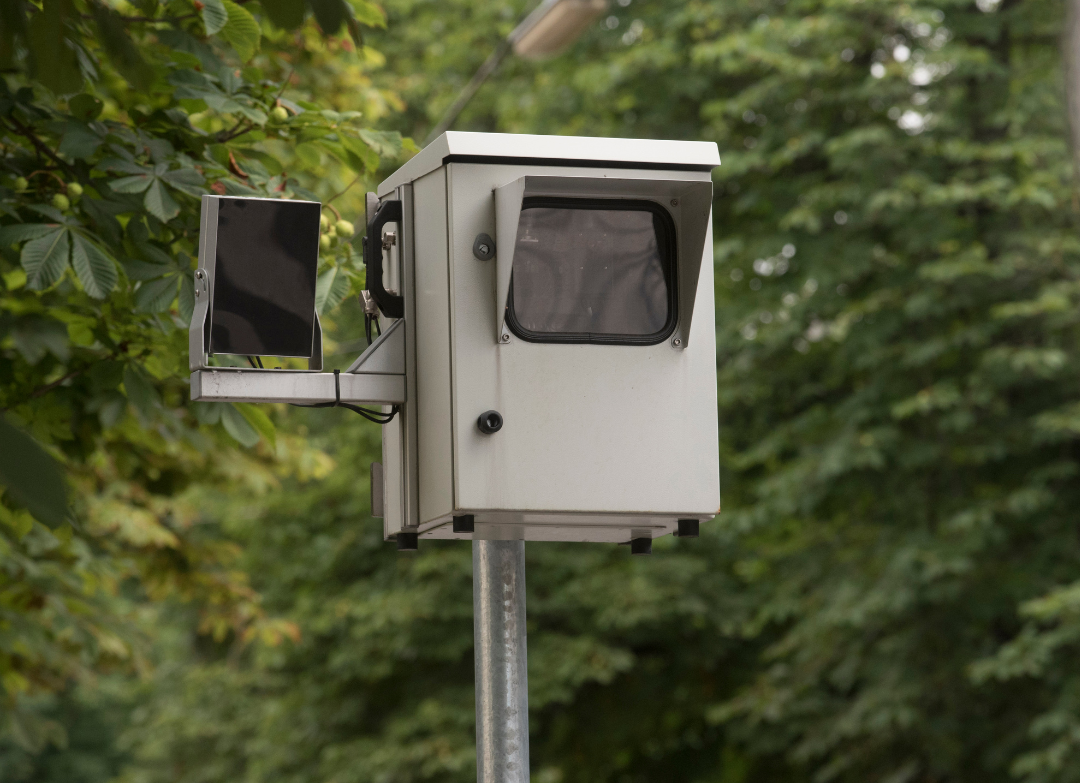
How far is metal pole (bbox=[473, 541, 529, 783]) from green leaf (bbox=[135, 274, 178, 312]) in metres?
0.94

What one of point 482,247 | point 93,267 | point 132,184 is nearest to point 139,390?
point 93,267

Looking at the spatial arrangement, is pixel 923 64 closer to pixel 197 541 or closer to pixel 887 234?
pixel 887 234

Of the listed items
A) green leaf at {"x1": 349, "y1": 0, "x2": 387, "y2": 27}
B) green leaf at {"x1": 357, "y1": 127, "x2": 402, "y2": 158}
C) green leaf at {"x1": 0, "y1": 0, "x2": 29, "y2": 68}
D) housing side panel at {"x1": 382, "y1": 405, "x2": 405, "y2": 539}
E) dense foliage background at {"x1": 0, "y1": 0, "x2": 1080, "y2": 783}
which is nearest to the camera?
green leaf at {"x1": 0, "y1": 0, "x2": 29, "y2": 68}

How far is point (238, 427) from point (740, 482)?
901 centimetres

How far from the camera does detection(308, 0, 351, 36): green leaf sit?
185cm

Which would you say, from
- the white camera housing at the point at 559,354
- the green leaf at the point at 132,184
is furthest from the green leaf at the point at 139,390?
the white camera housing at the point at 559,354

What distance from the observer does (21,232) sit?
295 cm

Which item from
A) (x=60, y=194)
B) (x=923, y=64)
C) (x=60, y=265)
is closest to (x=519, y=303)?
(x=60, y=265)

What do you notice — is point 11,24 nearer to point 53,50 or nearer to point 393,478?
point 53,50

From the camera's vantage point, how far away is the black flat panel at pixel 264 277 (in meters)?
2.44

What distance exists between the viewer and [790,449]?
35.6 ft

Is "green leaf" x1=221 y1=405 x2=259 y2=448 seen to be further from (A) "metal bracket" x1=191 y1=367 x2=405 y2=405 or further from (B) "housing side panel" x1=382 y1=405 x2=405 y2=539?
(A) "metal bracket" x1=191 y1=367 x2=405 y2=405

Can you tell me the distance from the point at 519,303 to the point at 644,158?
1.14ft

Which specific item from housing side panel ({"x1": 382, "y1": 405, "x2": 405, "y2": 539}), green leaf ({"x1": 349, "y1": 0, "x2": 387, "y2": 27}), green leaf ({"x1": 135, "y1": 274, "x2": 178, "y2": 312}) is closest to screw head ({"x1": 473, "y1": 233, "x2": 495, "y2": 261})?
housing side panel ({"x1": 382, "y1": 405, "x2": 405, "y2": 539})
